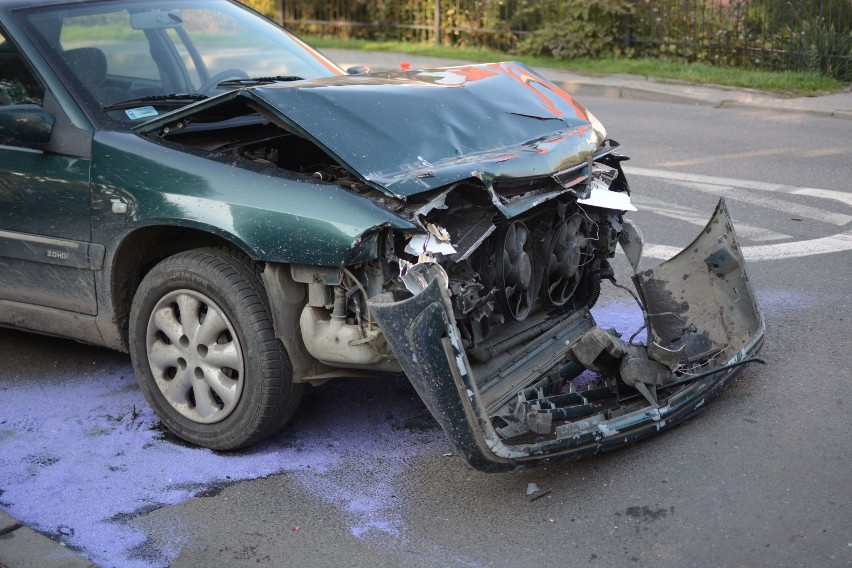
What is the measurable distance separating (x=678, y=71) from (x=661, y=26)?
1154 millimetres

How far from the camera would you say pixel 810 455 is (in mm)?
4016

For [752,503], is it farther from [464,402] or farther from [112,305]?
[112,305]

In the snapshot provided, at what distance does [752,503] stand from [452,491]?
42.3 inches

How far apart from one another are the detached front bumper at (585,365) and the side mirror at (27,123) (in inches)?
73.3

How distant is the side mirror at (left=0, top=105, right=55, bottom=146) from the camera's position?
4473mm

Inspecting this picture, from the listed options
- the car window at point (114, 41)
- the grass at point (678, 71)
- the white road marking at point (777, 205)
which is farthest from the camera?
the grass at point (678, 71)

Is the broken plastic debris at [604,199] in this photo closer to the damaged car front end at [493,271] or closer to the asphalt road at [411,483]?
the damaged car front end at [493,271]

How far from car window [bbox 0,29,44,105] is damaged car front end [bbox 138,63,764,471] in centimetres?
75

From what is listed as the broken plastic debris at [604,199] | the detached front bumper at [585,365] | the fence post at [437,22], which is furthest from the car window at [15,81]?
the fence post at [437,22]

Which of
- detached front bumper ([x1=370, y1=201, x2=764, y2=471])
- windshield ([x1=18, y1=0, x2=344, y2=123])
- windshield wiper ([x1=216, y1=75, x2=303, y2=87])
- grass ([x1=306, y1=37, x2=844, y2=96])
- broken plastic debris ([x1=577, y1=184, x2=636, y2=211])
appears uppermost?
windshield ([x1=18, y1=0, x2=344, y2=123])

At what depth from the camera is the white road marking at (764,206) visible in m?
6.69

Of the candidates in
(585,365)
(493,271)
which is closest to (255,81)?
(493,271)

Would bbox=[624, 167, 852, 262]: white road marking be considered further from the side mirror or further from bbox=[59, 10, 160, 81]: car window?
the side mirror

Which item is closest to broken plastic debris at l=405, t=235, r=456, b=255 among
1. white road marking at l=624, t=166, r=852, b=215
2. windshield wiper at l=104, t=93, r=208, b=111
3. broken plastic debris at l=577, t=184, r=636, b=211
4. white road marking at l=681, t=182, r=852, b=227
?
broken plastic debris at l=577, t=184, r=636, b=211
